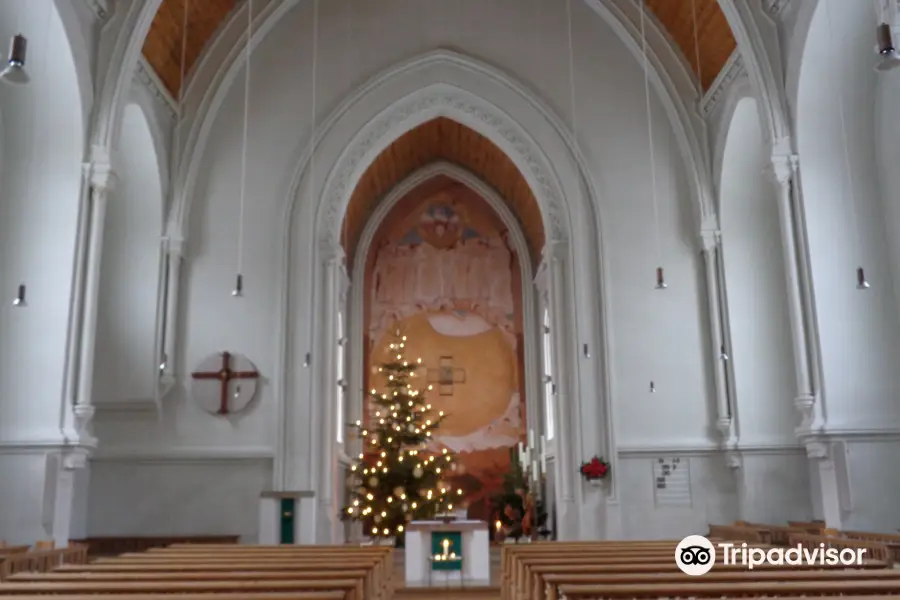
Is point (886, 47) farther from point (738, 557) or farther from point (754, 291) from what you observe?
point (754, 291)

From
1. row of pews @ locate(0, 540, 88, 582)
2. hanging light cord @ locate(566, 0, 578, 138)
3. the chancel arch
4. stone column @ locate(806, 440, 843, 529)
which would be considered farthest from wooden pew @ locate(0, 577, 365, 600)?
the chancel arch

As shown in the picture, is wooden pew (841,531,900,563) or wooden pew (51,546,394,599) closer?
wooden pew (51,546,394,599)

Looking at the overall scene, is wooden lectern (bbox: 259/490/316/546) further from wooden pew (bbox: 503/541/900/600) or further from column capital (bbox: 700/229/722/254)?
column capital (bbox: 700/229/722/254)

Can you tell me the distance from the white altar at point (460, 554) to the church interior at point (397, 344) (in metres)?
0.03

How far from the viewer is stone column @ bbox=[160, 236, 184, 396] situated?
11.4m

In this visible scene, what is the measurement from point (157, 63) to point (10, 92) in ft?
8.51

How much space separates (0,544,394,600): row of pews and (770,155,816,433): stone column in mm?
5275

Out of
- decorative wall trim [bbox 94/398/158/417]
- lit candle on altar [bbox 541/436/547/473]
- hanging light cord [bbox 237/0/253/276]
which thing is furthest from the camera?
lit candle on altar [bbox 541/436/547/473]

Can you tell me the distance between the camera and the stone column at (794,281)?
28.8ft

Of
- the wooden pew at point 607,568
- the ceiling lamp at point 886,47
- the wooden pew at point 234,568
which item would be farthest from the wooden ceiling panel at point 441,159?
the wooden pew at point 234,568

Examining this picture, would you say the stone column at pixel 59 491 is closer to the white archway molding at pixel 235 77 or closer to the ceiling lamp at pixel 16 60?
the white archway molding at pixel 235 77

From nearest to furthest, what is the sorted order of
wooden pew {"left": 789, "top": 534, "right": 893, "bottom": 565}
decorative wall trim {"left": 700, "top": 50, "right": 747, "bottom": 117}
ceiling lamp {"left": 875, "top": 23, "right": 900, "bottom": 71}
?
ceiling lamp {"left": 875, "top": 23, "right": 900, "bottom": 71} → wooden pew {"left": 789, "top": 534, "right": 893, "bottom": 565} → decorative wall trim {"left": 700, "top": 50, "right": 747, "bottom": 117}

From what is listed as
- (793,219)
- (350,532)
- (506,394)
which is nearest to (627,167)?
(793,219)

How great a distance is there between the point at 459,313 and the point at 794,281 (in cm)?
912
